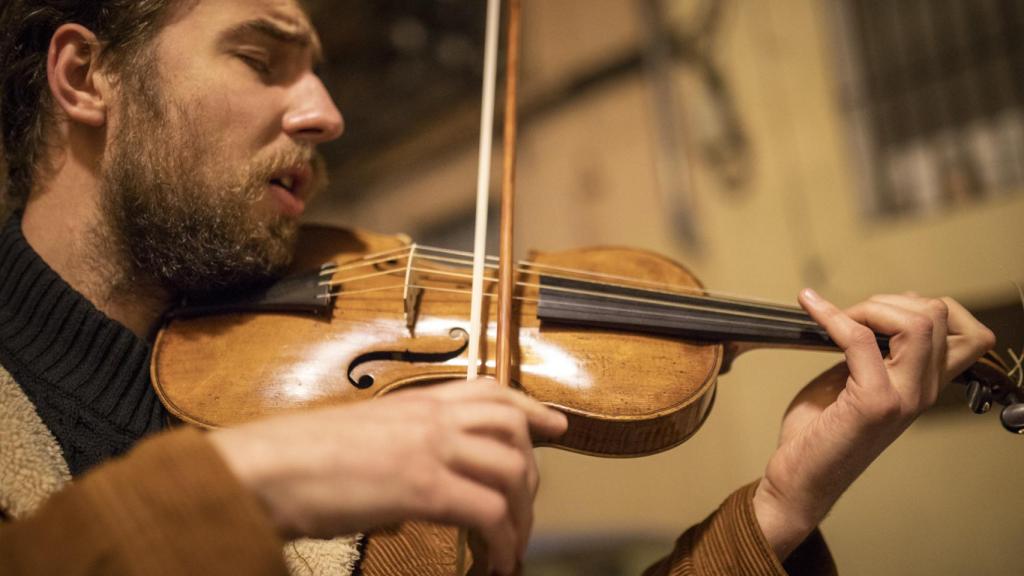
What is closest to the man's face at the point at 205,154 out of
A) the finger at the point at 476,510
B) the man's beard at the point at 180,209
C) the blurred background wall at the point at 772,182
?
the man's beard at the point at 180,209

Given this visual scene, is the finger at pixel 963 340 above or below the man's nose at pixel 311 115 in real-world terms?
below

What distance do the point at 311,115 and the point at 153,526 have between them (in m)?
0.72

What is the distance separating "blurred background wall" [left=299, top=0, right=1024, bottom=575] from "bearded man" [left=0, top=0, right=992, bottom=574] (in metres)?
0.87

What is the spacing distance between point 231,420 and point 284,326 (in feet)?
0.47

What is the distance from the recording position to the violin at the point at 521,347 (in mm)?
735

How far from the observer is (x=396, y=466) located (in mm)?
471

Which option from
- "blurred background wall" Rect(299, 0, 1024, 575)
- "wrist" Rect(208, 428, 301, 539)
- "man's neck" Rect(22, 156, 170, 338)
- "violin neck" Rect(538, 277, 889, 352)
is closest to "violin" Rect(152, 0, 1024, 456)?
"violin neck" Rect(538, 277, 889, 352)

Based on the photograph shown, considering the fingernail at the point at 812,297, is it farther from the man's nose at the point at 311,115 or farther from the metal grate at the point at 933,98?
the metal grate at the point at 933,98

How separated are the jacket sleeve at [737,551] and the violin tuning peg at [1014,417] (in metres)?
0.27

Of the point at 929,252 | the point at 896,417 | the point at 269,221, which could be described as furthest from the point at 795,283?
the point at 269,221

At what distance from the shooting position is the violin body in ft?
2.39

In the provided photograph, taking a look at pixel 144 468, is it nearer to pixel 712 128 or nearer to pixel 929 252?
pixel 929 252

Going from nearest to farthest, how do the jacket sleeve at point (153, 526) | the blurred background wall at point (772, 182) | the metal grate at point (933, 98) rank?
the jacket sleeve at point (153, 526), the blurred background wall at point (772, 182), the metal grate at point (933, 98)

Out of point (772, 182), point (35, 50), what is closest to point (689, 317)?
point (35, 50)
